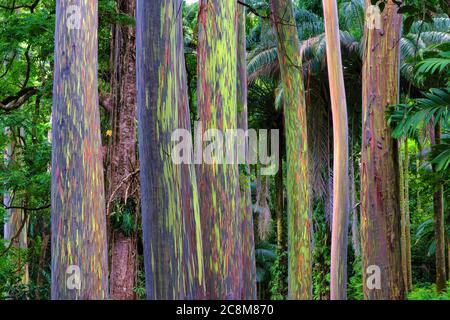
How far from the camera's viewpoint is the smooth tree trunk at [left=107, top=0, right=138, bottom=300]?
11484 millimetres

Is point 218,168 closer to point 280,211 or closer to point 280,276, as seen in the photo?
point 280,211

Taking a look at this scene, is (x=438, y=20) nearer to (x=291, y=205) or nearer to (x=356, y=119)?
(x=356, y=119)

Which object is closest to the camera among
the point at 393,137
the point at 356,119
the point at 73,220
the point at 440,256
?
the point at 73,220

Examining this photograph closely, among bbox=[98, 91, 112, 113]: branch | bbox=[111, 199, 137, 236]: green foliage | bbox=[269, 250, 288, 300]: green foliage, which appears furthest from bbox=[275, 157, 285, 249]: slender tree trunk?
bbox=[111, 199, 137, 236]: green foliage

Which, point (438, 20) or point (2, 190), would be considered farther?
point (438, 20)

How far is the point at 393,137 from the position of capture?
313 inches

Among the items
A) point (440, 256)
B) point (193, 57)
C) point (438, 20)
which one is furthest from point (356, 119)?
point (193, 57)

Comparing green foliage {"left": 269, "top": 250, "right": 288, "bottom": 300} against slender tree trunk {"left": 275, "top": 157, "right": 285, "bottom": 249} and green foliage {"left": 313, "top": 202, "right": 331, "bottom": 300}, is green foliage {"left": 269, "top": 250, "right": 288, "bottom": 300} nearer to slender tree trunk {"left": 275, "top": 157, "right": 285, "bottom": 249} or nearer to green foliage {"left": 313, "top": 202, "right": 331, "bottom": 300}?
slender tree trunk {"left": 275, "top": 157, "right": 285, "bottom": 249}

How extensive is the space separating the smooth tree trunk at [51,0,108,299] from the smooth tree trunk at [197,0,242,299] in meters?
1.27

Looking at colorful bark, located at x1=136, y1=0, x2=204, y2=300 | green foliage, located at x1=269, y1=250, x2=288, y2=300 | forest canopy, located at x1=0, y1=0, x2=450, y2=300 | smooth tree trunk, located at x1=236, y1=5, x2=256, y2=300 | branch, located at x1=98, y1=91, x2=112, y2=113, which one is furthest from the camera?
green foliage, located at x1=269, y1=250, x2=288, y2=300

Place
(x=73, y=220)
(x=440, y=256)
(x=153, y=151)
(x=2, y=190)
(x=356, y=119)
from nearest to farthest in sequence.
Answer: (x=153, y=151)
(x=73, y=220)
(x=2, y=190)
(x=440, y=256)
(x=356, y=119)

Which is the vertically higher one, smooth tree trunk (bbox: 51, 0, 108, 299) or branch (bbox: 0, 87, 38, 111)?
branch (bbox: 0, 87, 38, 111)

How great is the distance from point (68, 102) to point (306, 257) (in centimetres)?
595

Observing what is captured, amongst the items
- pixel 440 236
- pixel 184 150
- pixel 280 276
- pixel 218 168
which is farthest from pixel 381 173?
pixel 280 276
